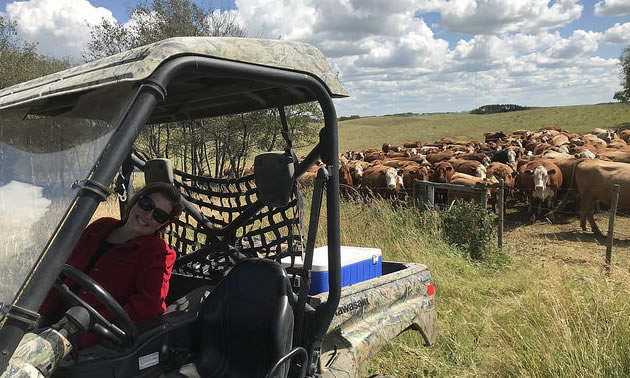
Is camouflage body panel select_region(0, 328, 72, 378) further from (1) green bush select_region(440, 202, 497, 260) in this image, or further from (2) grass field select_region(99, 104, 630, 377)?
(1) green bush select_region(440, 202, 497, 260)

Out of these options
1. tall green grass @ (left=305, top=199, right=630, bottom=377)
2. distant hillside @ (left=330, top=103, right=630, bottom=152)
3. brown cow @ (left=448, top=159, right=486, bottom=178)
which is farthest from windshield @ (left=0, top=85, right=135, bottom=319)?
distant hillside @ (left=330, top=103, right=630, bottom=152)

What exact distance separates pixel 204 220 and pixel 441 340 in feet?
9.18

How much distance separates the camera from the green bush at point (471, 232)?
27.7ft

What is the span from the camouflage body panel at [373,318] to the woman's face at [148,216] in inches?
37.1

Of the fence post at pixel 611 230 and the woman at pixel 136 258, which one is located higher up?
the woman at pixel 136 258

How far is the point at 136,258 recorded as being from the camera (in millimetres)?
2609

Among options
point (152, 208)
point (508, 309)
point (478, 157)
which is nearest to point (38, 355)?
point (152, 208)

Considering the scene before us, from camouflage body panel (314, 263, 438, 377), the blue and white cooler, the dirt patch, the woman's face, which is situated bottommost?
the dirt patch

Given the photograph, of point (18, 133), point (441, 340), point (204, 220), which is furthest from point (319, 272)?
point (441, 340)

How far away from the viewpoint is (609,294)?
4.34m

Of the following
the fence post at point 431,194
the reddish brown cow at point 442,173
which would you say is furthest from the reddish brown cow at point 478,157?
the fence post at point 431,194

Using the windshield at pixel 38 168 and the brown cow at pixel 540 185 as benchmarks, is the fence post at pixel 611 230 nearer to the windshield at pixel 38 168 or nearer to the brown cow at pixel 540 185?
the brown cow at pixel 540 185

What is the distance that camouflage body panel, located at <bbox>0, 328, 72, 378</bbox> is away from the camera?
1.53 m

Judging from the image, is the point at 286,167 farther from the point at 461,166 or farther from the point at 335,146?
the point at 461,166
